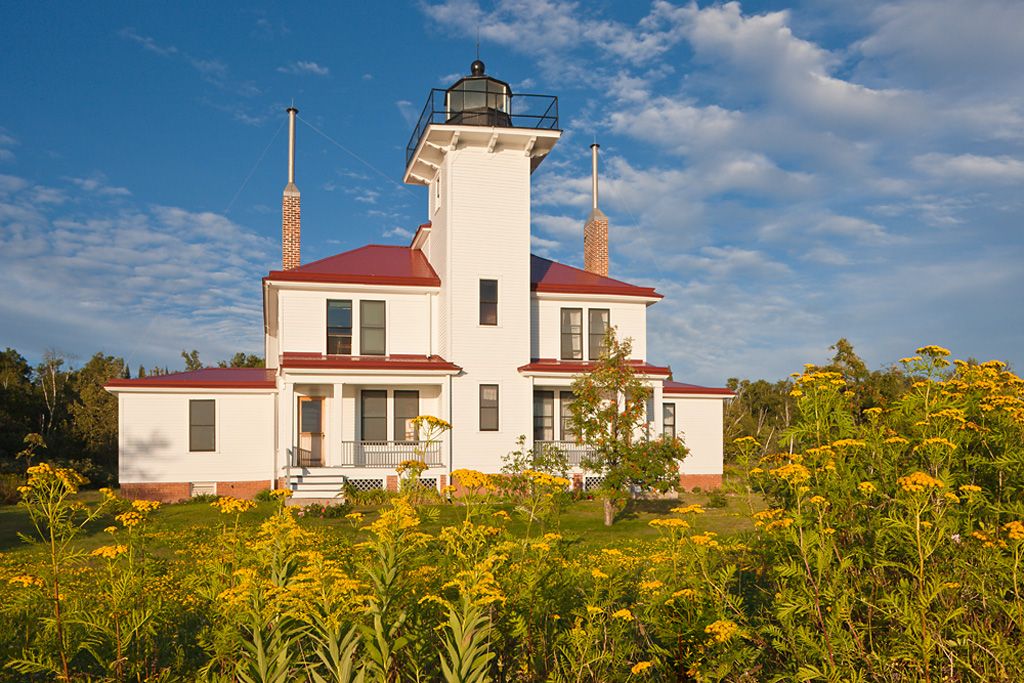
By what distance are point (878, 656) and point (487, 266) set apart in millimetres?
20942

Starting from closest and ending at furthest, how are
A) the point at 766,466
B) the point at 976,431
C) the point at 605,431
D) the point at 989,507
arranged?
1. the point at 989,507
2. the point at 976,431
3. the point at 766,466
4. the point at 605,431

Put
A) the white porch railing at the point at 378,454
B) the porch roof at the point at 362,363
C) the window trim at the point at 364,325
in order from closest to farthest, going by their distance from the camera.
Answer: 1. the porch roof at the point at 362,363
2. the white porch railing at the point at 378,454
3. the window trim at the point at 364,325

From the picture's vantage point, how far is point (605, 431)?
2017 centimetres

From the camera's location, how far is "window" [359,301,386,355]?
2539 centimetres

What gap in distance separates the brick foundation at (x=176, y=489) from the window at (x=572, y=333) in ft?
36.7

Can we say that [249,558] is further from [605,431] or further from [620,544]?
[605,431]

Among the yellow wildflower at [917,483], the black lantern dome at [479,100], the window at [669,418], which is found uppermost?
the black lantern dome at [479,100]

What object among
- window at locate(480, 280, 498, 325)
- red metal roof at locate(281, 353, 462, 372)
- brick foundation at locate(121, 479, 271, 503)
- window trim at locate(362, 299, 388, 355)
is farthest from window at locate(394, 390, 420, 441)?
brick foundation at locate(121, 479, 271, 503)

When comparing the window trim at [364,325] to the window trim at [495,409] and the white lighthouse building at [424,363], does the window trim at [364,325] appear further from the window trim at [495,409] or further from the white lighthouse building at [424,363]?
the window trim at [495,409]

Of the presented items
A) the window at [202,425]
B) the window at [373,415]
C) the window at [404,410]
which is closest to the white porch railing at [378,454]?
the window at [404,410]

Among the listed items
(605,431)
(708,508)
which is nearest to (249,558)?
(605,431)

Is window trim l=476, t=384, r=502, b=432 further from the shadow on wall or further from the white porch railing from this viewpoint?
the shadow on wall

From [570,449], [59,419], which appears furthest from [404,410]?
[59,419]

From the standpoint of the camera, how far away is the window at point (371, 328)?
2539 centimetres
